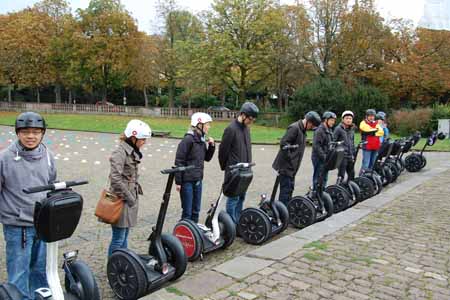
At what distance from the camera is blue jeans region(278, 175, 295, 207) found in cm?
709

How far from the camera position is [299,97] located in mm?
33500

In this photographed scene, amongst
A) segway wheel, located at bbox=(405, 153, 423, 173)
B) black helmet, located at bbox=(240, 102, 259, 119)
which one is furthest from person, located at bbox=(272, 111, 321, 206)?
segway wheel, located at bbox=(405, 153, 423, 173)

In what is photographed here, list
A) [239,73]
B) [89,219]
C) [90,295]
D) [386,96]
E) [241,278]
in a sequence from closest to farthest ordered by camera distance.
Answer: [90,295] → [241,278] → [89,219] → [386,96] → [239,73]

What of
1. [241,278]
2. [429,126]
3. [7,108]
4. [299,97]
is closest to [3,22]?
[7,108]

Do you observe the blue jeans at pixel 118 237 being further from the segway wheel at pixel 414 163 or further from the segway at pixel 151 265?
the segway wheel at pixel 414 163

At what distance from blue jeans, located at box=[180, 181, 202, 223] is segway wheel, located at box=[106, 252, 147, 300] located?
74.4 inches

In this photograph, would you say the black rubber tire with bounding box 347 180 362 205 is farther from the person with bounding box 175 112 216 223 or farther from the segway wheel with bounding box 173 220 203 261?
the segway wheel with bounding box 173 220 203 261

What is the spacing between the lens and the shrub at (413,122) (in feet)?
91.9

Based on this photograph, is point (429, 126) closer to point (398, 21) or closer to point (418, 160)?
point (398, 21)

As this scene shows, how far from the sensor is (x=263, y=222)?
599 centimetres

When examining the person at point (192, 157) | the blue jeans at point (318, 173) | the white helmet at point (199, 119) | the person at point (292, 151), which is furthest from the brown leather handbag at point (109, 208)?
the blue jeans at point (318, 173)

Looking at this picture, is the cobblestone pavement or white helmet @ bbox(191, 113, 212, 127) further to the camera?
white helmet @ bbox(191, 113, 212, 127)

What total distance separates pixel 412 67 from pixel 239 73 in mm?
15796

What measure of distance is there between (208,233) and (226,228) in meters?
0.26
